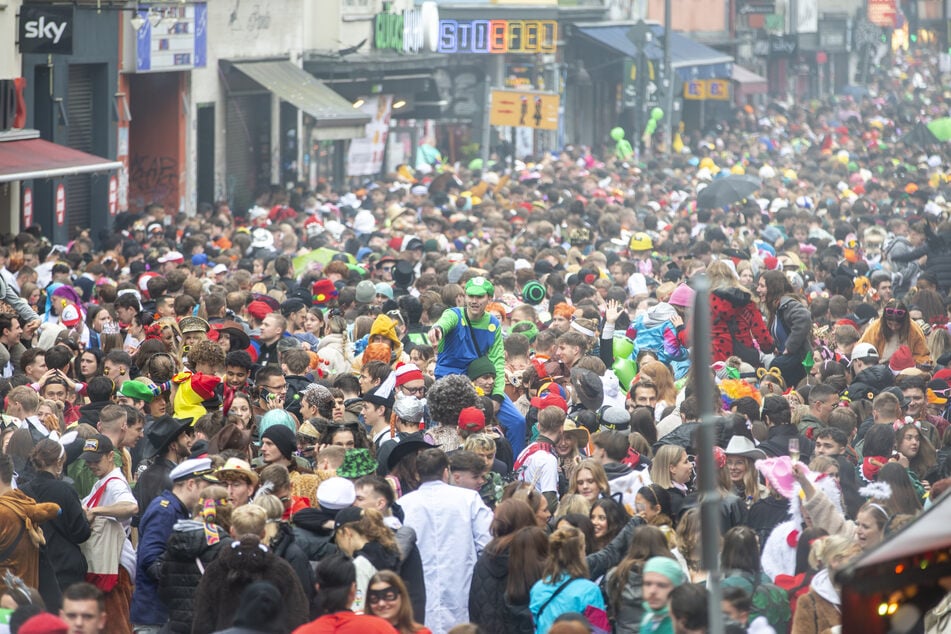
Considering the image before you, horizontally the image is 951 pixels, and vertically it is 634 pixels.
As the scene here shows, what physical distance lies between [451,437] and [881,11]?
2618 inches

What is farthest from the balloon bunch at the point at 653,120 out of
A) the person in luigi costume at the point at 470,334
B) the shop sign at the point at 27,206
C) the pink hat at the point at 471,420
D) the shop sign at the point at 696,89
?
the pink hat at the point at 471,420

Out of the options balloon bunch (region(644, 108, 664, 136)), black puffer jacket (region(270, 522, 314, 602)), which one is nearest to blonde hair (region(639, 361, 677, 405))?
black puffer jacket (region(270, 522, 314, 602))

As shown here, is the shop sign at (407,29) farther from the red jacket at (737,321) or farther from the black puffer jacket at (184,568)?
the black puffer jacket at (184,568)

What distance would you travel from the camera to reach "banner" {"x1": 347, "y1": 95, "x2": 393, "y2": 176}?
3619 centimetres

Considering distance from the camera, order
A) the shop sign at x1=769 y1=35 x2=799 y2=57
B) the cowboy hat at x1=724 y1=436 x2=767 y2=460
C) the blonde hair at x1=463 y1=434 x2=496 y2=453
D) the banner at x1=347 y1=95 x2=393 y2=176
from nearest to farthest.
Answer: the blonde hair at x1=463 y1=434 x2=496 y2=453
the cowboy hat at x1=724 y1=436 x2=767 y2=460
the banner at x1=347 y1=95 x2=393 y2=176
the shop sign at x1=769 y1=35 x2=799 y2=57

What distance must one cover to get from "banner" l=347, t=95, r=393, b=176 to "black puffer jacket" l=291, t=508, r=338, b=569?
2836cm

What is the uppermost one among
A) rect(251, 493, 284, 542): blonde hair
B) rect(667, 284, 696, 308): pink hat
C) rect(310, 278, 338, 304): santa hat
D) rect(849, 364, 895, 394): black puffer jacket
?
rect(667, 284, 696, 308): pink hat

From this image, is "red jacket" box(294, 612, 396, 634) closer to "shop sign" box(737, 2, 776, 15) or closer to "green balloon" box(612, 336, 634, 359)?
"green balloon" box(612, 336, 634, 359)

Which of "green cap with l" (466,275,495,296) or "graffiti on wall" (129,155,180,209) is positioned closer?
"green cap with l" (466,275,495,296)

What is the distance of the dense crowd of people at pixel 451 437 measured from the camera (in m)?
7.44

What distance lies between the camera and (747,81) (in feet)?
188

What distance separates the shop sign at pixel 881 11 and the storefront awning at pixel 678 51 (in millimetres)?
20947

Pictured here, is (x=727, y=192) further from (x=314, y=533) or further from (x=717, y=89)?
(x=717, y=89)

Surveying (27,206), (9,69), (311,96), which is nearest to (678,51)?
(311,96)
